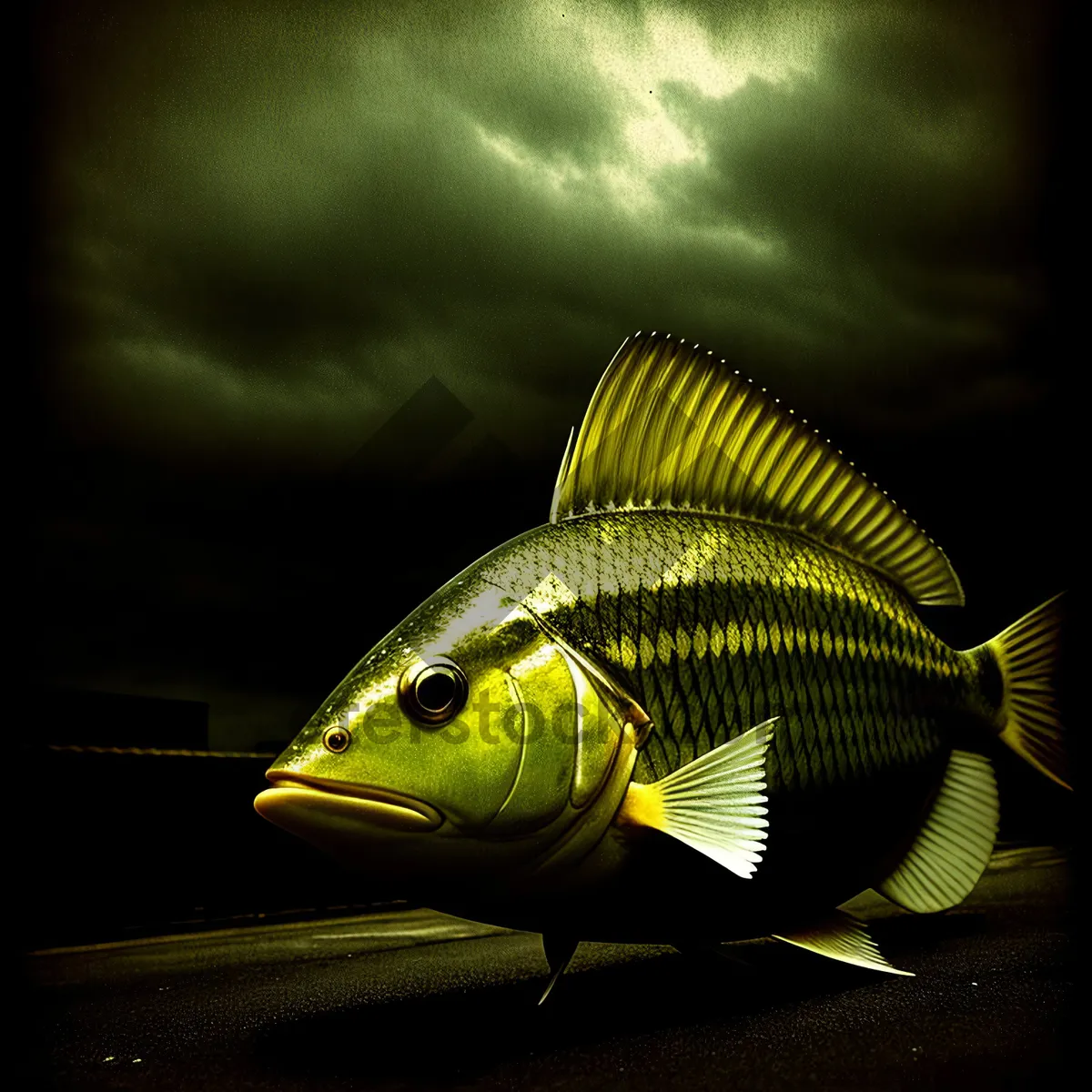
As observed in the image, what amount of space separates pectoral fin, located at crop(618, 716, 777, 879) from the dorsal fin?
60 centimetres

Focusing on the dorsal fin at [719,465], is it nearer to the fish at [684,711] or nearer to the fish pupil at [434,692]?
the fish at [684,711]

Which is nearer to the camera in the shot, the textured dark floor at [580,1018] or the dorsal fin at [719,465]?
the textured dark floor at [580,1018]

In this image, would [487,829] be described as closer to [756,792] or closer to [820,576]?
[756,792]

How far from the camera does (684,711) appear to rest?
177 cm

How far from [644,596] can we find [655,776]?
1.14ft

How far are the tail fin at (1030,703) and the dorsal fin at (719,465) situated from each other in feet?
0.60

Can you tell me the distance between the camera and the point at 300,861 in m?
4.09

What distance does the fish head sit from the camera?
1.54 metres

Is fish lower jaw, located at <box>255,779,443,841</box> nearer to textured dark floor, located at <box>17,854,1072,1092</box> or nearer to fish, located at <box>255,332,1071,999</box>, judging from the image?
fish, located at <box>255,332,1071,999</box>

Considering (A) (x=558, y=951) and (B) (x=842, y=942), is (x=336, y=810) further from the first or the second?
(B) (x=842, y=942)

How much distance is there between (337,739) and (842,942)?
1.27 metres

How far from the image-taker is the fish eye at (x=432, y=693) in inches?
62.0

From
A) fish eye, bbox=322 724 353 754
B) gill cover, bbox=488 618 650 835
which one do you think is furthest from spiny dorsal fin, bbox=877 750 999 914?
fish eye, bbox=322 724 353 754

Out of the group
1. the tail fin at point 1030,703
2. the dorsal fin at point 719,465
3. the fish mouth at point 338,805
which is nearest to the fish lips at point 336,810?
the fish mouth at point 338,805
